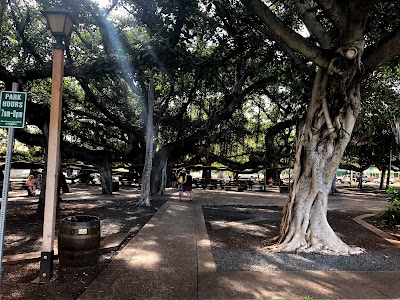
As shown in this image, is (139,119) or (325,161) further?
(139,119)

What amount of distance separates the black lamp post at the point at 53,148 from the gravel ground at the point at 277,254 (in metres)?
2.42

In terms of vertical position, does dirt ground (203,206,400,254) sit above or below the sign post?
below

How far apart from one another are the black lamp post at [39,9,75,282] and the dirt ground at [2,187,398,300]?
358mm

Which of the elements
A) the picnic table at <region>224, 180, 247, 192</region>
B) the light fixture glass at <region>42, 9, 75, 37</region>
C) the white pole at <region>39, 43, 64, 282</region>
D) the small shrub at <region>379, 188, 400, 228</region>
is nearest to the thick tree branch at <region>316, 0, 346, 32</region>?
the light fixture glass at <region>42, 9, 75, 37</region>

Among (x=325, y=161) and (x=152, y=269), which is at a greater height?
(x=325, y=161)

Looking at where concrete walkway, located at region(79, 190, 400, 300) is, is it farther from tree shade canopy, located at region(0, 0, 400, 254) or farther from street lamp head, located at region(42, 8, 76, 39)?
street lamp head, located at region(42, 8, 76, 39)

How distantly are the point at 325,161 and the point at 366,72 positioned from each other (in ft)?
6.04

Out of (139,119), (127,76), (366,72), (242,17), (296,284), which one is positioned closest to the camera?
(296,284)

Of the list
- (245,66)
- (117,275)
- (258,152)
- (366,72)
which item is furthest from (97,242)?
(258,152)

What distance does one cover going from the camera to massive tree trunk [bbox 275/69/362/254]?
21.5 ft

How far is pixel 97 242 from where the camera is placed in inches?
213

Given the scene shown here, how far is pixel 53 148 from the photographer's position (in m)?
4.80

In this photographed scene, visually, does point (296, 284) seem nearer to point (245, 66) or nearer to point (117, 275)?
point (117, 275)

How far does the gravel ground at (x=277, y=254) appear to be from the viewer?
5461mm
